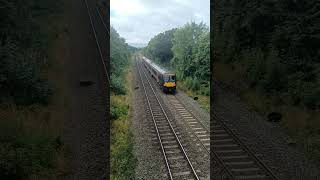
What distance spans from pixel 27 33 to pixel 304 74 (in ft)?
53.4

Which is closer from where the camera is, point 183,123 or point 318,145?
point 318,145

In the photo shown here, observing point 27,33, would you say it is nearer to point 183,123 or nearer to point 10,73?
point 10,73

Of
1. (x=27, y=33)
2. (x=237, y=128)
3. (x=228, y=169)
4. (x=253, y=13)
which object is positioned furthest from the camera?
(x=253, y=13)

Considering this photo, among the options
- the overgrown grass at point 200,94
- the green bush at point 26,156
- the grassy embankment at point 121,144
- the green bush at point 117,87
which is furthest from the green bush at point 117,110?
the green bush at point 26,156

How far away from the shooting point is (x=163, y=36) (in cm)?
7225

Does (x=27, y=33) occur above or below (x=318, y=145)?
above

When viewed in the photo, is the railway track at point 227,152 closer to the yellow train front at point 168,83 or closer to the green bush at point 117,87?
the green bush at point 117,87

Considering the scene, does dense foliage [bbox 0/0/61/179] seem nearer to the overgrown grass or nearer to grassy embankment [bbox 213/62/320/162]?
grassy embankment [bbox 213/62/320/162]

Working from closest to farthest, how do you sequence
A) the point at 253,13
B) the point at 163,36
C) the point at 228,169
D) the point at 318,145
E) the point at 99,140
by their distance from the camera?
the point at 228,169 → the point at 318,145 → the point at 99,140 → the point at 253,13 → the point at 163,36

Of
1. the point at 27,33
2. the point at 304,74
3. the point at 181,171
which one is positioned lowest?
the point at 181,171

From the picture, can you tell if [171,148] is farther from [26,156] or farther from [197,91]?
[197,91]

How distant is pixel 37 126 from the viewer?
1465cm

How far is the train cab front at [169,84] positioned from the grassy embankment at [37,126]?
10.0m

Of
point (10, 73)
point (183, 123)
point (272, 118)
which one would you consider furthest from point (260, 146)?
point (10, 73)
